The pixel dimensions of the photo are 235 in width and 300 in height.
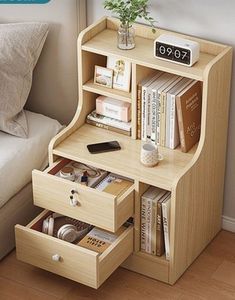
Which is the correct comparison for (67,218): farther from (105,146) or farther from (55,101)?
(55,101)

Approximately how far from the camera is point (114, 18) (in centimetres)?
282

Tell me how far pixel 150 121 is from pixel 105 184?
0.87ft

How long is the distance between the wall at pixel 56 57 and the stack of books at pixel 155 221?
0.57m

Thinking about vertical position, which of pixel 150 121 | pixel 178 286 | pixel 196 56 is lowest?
pixel 178 286

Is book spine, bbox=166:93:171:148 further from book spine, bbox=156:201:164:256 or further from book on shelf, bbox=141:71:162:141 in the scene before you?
book spine, bbox=156:201:164:256

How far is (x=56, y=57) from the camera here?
2982 millimetres

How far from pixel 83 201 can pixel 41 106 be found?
25.4 inches

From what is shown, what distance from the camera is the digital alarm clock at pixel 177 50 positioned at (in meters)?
2.57

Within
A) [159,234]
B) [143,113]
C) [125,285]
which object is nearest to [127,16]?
[143,113]

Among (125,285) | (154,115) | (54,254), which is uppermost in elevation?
(154,115)

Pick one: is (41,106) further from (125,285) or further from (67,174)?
(125,285)

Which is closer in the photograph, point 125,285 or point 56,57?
point 125,285

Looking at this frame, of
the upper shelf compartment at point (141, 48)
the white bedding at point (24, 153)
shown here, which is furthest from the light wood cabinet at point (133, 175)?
the white bedding at point (24, 153)

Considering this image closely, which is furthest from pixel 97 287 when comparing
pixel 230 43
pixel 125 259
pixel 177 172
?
pixel 230 43
